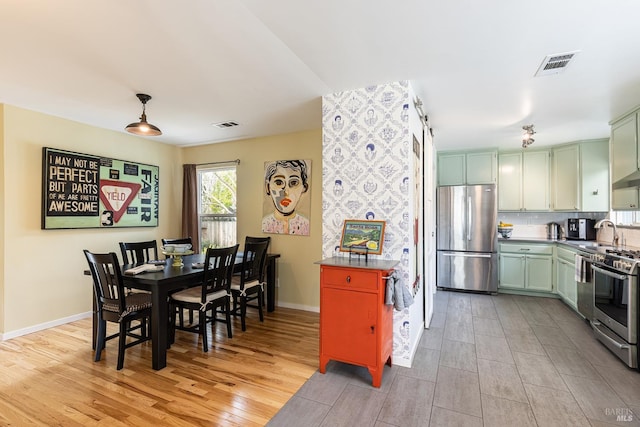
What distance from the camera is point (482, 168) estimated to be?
5.25 m

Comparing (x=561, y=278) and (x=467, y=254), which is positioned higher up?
(x=467, y=254)

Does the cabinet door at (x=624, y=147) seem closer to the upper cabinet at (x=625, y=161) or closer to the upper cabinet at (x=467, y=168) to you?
the upper cabinet at (x=625, y=161)

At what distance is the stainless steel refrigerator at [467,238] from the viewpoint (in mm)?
5047

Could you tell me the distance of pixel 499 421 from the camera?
1.98 meters

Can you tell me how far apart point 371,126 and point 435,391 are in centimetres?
224

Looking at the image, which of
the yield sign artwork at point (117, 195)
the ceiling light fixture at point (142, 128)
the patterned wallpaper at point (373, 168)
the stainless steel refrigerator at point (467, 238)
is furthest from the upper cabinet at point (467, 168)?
the yield sign artwork at point (117, 195)

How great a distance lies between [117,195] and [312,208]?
2763 millimetres

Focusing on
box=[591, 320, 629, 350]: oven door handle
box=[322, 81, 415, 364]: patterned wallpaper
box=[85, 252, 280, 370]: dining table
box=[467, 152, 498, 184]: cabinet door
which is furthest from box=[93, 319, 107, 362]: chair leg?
box=[467, 152, 498, 184]: cabinet door

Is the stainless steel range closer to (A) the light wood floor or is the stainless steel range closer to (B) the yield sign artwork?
(A) the light wood floor

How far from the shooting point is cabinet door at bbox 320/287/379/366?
2379mm

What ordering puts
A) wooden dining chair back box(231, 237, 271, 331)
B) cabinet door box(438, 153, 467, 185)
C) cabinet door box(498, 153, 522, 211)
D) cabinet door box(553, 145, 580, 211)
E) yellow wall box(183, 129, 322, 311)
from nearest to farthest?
1. wooden dining chair back box(231, 237, 271, 331)
2. yellow wall box(183, 129, 322, 311)
3. cabinet door box(553, 145, 580, 211)
4. cabinet door box(498, 153, 522, 211)
5. cabinet door box(438, 153, 467, 185)

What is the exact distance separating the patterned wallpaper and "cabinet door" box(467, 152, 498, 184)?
3.11 metres

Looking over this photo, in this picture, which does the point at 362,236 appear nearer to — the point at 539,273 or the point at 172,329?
the point at 172,329

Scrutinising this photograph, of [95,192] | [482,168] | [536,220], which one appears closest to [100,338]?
[95,192]
